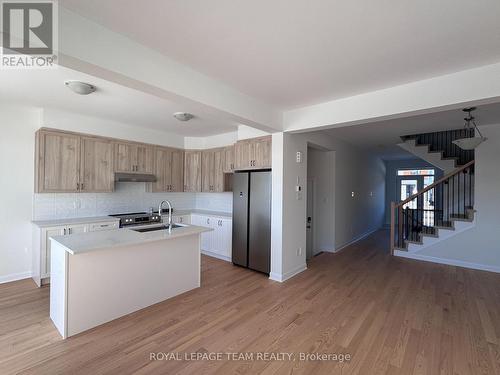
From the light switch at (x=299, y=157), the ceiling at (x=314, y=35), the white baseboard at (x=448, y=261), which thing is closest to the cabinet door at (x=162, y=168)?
the light switch at (x=299, y=157)

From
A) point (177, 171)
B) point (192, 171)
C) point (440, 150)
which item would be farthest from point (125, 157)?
point (440, 150)

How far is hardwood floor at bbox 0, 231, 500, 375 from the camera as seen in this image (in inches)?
81.3

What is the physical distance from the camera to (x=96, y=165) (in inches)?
171

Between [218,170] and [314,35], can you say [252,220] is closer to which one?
[218,170]

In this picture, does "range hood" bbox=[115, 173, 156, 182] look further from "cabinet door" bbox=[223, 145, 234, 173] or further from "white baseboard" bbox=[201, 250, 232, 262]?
"white baseboard" bbox=[201, 250, 232, 262]

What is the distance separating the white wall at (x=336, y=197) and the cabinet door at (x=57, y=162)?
134 inches

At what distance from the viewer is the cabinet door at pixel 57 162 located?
3785mm

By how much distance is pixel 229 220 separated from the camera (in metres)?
4.93

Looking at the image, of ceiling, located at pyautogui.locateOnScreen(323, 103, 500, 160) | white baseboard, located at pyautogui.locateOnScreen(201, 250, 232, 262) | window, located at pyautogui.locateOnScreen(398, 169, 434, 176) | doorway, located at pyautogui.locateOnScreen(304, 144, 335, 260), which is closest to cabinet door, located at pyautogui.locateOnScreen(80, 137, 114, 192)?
white baseboard, located at pyautogui.locateOnScreen(201, 250, 232, 262)

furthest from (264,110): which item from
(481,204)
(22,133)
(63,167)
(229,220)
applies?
(481,204)

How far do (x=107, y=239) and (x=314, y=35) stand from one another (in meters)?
2.96

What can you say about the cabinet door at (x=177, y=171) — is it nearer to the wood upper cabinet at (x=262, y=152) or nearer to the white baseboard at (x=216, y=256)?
the white baseboard at (x=216, y=256)

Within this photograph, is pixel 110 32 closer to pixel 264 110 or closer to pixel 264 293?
pixel 264 110

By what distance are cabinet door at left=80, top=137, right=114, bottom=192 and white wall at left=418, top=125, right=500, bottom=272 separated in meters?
6.94
